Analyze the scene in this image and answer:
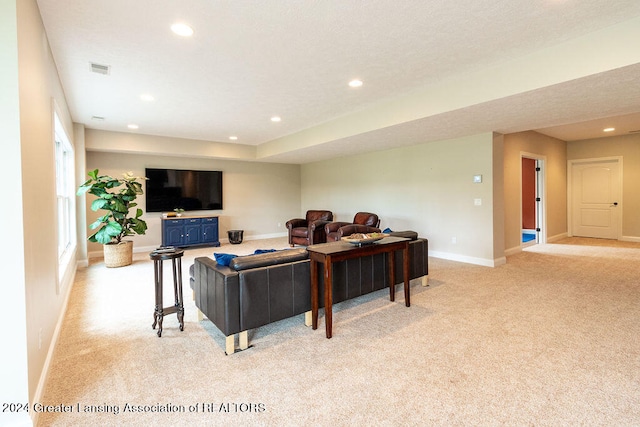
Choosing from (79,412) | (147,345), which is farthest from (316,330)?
(79,412)

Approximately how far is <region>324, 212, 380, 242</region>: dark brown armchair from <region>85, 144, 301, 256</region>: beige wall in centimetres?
306

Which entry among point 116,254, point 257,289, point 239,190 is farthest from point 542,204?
point 116,254

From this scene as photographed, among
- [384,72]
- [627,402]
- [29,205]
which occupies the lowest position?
[627,402]

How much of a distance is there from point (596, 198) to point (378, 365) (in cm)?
870

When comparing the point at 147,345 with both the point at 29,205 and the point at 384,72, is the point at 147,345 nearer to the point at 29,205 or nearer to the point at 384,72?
the point at 29,205

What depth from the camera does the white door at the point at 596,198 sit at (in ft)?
24.6

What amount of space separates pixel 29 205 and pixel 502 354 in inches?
132

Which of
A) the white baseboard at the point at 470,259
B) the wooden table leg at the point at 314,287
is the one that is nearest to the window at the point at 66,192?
the wooden table leg at the point at 314,287

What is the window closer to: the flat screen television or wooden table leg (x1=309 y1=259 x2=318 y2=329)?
the flat screen television

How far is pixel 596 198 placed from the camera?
25.5ft

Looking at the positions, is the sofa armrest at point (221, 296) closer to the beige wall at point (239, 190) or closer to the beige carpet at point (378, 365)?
the beige carpet at point (378, 365)

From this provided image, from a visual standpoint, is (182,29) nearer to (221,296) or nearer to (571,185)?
(221,296)

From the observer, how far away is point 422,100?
160 inches

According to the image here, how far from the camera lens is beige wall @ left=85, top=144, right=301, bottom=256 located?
6852mm
